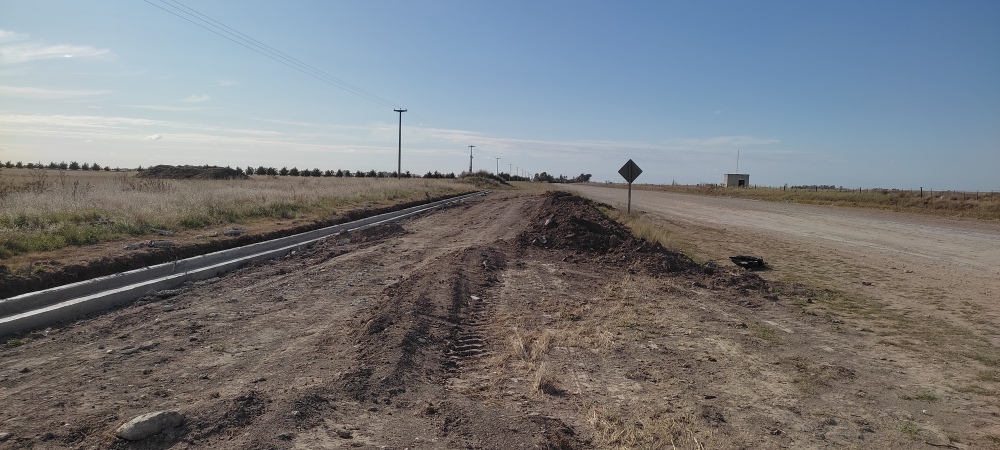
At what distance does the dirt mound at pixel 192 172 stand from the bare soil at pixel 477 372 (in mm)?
51520

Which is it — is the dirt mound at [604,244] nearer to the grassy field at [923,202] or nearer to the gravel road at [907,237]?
the gravel road at [907,237]

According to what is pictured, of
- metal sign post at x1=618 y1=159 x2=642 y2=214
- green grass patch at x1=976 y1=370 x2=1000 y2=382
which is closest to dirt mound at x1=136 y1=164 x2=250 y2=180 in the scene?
metal sign post at x1=618 y1=159 x2=642 y2=214

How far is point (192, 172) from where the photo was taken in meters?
58.8

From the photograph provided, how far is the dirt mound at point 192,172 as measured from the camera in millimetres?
55991

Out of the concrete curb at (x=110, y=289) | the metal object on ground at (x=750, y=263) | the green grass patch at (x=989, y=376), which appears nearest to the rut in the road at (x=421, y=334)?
the concrete curb at (x=110, y=289)

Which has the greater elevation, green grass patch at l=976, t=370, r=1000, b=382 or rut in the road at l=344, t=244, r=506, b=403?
rut in the road at l=344, t=244, r=506, b=403

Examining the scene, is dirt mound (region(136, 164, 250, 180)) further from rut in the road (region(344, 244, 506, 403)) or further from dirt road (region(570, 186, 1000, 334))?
rut in the road (region(344, 244, 506, 403))

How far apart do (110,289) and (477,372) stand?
5.72 meters

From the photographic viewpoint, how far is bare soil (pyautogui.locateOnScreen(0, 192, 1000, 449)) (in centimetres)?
420

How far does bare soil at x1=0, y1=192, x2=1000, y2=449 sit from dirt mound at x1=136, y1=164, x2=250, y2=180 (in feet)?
169

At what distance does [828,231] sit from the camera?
80.1 feet

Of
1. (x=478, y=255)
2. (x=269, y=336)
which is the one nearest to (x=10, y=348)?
(x=269, y=336)

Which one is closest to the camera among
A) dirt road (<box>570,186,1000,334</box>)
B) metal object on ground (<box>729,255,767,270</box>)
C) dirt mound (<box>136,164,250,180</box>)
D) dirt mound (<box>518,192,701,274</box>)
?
dirt road (<box>570,186,1000,334</box>)

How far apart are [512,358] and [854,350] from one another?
3.95 meters
